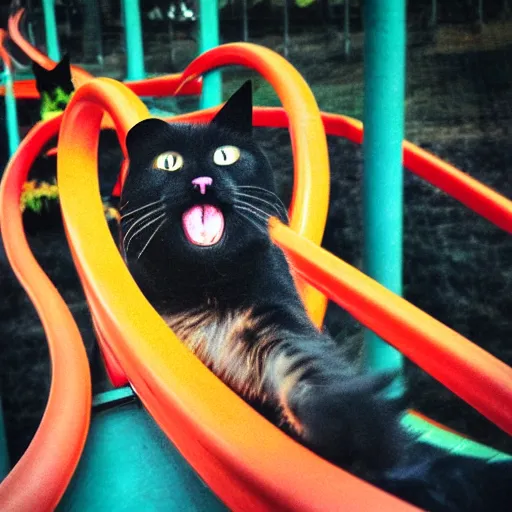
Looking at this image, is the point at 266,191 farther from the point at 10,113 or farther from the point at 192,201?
the point at 10,113

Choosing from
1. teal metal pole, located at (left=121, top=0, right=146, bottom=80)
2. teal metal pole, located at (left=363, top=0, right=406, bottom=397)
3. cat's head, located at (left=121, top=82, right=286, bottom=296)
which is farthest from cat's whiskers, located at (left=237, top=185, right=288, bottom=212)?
teal metal pole, located at (left=121, top=0, right=146, bottom=80)

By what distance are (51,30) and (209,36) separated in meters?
0.19

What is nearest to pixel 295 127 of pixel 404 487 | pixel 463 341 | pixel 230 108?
pixel 230 108

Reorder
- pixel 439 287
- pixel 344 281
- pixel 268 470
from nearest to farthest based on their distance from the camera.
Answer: pixel 268 470, pixel 344 281, pixel 439 287

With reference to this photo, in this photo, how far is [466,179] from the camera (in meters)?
0.72

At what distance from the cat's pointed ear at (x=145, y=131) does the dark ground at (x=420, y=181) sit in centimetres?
10

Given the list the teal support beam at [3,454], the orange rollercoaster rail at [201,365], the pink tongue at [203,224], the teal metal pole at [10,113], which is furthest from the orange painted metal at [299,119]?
the teal support beam at [3,454]

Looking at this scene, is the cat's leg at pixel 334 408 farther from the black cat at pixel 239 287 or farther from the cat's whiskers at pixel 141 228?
the cat's whiskers at pixel 141 228

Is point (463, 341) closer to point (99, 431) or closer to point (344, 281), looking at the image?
point (344, 281)

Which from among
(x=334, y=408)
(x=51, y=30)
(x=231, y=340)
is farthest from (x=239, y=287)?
(x=51, y=30)

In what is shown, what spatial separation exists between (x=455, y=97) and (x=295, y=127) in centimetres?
21

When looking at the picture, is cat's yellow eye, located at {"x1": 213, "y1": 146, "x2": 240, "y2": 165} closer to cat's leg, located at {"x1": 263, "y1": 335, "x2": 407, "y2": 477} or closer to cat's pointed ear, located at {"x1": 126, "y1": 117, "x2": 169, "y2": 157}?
cat's pointed ear, located at {"x1": 126, "y1": 117, "x2": 169, "y2": 157}

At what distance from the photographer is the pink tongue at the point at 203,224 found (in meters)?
0.59

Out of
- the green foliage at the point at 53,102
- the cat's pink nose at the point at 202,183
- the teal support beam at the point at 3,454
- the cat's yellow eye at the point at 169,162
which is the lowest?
the teal support beam at the point at 3,454
